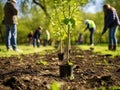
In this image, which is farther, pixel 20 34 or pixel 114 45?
pixel 20 34

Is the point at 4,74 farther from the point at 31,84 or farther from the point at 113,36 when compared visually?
the point at 113,36

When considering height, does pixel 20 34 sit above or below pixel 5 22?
below

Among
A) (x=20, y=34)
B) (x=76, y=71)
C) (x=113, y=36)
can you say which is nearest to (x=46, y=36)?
(x=113, y=36)

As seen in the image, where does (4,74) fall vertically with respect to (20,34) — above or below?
above

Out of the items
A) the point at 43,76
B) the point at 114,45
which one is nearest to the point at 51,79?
the point at 43,76

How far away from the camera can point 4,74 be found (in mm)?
7496

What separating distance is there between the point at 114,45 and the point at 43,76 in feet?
33.0

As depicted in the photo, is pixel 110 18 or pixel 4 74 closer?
pixel 4 74

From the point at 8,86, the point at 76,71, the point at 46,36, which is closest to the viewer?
the point at 8,86

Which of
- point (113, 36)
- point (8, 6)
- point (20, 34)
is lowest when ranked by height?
point (20, 34)

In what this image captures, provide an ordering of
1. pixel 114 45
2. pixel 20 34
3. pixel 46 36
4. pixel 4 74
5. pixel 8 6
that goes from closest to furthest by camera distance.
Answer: pixel 4 74 → pixel 8 6 → pixel 114 45 → pixel 46 36 → pixel 20 34

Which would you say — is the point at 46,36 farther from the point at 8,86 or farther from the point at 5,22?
the point at 8,86

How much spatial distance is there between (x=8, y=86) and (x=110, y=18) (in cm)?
1154

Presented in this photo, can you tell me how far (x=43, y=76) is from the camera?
7309 millimetres
